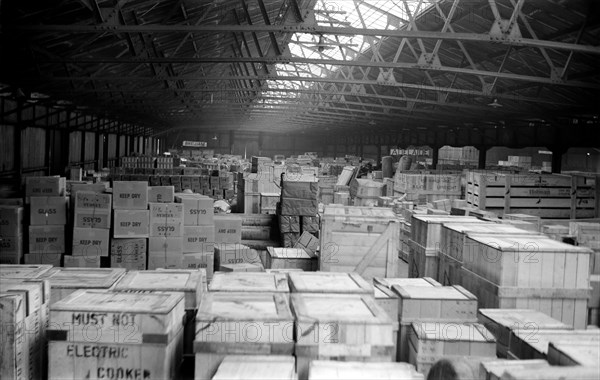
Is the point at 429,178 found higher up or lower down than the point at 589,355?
higher up

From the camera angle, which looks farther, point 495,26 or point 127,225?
point 495,26

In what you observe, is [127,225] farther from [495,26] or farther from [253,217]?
[495,26]

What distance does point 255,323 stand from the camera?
13.4 feet

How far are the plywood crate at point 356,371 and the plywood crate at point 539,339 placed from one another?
135 cm

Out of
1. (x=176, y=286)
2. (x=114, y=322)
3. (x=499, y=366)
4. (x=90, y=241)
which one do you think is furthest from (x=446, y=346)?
(x=90, y=241)

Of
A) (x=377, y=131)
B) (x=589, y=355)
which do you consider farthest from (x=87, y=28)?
(x=377, y=131)

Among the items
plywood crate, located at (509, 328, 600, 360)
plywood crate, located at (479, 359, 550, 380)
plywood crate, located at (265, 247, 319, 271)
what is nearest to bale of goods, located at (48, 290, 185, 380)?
plywood crate, located at (479, 359, 550, 380)

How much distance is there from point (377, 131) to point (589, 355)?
37367mm

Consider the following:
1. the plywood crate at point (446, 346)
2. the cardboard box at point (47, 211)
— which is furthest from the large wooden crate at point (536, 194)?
the cardboard box at point (47, 211)

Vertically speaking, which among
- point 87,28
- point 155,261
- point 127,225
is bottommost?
point 155,261

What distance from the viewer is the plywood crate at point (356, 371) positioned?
11.7 ft

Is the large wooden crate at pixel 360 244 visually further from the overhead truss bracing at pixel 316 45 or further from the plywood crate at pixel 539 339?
the overhead truss bracing at pixel 316 45

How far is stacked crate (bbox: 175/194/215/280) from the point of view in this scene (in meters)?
9.43

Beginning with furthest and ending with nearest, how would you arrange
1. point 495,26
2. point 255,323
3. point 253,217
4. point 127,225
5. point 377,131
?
point 377,131, point 253,217, point 495,26, point 127,225, point 255,323
